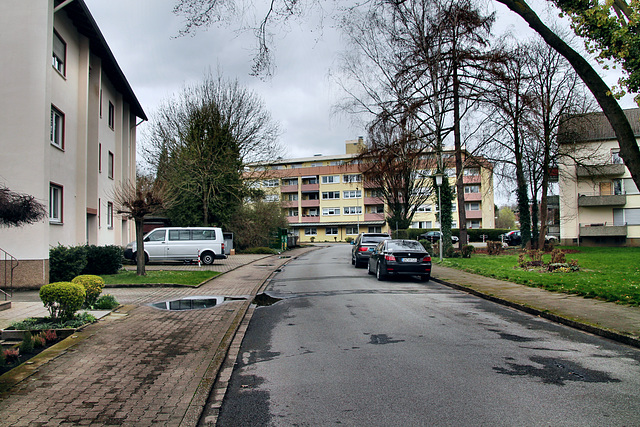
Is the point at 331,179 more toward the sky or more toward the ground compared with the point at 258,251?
more toward the sky

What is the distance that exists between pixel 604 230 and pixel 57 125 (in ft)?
136

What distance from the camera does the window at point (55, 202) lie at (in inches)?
638

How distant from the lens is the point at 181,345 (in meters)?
6.87

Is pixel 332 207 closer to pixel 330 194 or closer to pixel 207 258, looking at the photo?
pixel 330 194

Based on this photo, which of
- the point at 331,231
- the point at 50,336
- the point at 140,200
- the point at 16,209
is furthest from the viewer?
the point at 331,231

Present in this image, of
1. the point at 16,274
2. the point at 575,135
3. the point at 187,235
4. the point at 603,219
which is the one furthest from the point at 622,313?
the point at 603,219

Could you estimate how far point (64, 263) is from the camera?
589 inches

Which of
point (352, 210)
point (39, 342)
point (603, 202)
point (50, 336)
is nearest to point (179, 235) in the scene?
point (50, 336)

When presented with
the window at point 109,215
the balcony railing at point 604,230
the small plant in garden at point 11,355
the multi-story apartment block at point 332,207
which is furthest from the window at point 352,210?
the small plant in garden at point 11,355

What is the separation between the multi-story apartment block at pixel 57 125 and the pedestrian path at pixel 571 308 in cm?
1267

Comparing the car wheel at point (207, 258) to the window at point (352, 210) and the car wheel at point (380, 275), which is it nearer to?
the car wheel at point (380, 275)

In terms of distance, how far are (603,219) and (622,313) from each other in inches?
1489

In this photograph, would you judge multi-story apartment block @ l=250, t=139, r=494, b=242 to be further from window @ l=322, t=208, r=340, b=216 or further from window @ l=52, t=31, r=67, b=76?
window @ l=52, t=31, r=67, b=76

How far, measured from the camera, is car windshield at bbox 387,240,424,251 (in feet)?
55.4
